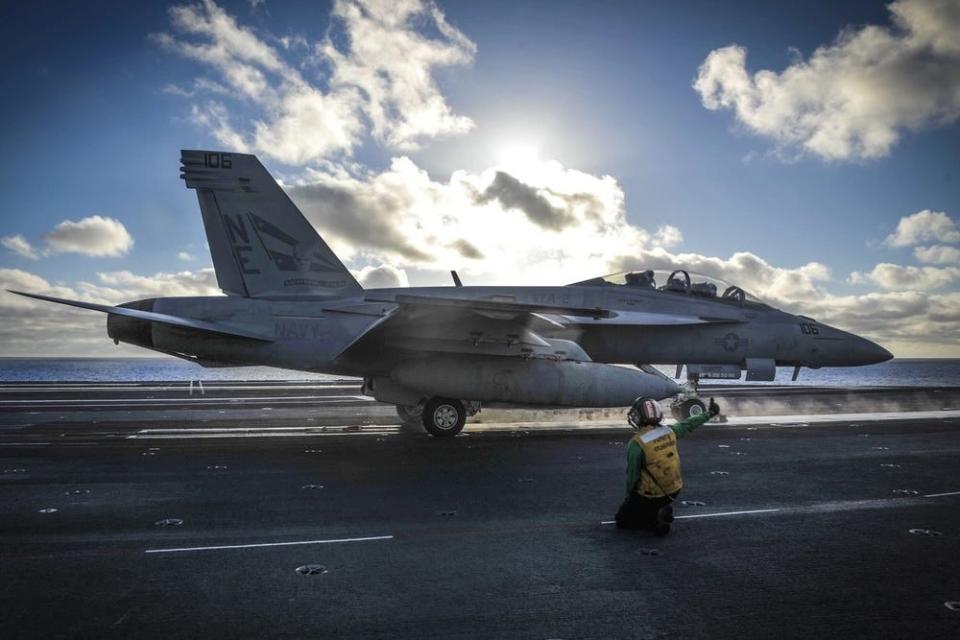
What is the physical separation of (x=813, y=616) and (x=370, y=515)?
385 centimetres

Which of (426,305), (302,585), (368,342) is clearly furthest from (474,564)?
(368,342)

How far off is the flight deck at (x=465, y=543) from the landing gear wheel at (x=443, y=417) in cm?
110

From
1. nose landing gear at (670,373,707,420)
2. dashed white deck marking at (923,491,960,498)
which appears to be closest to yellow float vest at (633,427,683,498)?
dashed white deck marking at (923,491,960,498)

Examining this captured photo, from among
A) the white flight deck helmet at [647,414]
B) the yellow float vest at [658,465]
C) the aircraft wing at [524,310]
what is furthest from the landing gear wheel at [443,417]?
the yellow float vest at [658,465]

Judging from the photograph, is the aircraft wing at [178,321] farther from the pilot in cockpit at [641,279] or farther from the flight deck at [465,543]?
the pilot in cockpit at [641,279]

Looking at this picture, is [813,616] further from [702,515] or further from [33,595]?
[33,595]

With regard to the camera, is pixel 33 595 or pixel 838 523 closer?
pixel 33 595

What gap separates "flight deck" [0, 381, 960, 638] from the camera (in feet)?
11.6

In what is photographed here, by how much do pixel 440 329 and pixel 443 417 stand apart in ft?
6.16

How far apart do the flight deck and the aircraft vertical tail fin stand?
3591 mm

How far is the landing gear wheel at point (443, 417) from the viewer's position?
471 inches

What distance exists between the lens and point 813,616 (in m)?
3.59

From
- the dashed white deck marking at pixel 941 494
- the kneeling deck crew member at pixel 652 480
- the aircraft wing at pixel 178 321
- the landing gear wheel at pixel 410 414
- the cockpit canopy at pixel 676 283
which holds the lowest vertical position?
the landing gear wheel at pixel 410 414

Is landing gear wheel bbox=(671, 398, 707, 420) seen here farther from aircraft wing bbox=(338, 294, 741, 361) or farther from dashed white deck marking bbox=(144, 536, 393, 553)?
dashed white deck marking bbox=(144, 536, 393, 553)
